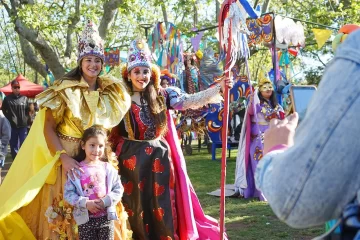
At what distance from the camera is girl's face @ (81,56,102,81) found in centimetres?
420

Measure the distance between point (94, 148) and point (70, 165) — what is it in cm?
20

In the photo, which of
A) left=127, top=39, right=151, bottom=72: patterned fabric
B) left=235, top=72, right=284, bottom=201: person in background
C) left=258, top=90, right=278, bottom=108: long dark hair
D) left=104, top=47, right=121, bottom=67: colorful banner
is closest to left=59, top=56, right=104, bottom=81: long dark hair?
left=127, top=39, right=151, bottom=72: patterned fabric

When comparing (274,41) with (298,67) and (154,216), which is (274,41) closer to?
(154,216)

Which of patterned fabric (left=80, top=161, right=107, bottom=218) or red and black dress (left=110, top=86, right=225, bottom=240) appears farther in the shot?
red and black dress (left=110, top=86, right=225, bottom=240)

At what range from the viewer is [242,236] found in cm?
520

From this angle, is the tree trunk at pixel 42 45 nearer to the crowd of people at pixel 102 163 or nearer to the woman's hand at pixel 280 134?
the crowd of people at pixel 102 163

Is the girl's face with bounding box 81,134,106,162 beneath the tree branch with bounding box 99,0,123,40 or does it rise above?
beneath

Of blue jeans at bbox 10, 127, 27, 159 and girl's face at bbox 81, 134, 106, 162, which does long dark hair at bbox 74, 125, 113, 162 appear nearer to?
girl's face at bbox 81, 134, 106, 162

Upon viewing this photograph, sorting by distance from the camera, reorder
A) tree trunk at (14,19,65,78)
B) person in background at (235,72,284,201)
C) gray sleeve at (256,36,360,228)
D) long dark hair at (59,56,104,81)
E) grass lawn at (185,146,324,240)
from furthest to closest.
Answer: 1. tree trunk at (14,19,65,78)
2. person in background at (235,72,284,201)
3. grass lawn at (185,146,324,240)
4. long dark hair at (59,56,104,81)
5. gray sleeve at (256,36,360,228)

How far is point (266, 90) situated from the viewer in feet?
23.7

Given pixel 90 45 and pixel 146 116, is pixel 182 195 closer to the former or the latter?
pixel 146 116

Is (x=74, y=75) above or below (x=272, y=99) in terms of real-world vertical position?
above

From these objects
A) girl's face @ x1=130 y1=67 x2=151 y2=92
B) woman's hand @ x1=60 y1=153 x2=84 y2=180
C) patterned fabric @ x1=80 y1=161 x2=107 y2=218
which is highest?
girl's face @ x1=130 y1=67 x2=151 y2=92

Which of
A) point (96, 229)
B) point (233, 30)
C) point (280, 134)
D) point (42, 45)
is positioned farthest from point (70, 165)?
point (42, 45)
